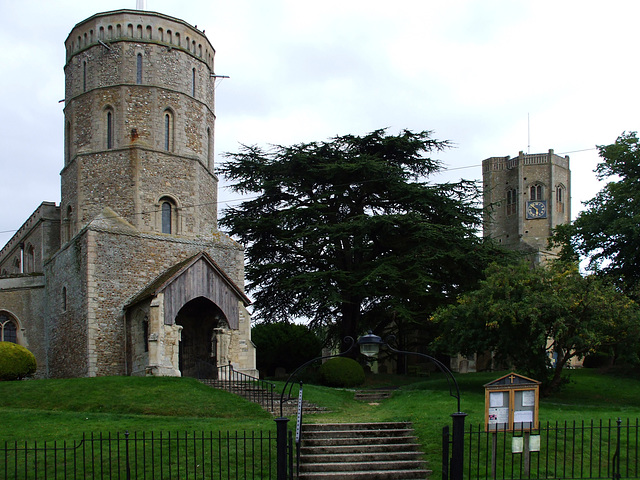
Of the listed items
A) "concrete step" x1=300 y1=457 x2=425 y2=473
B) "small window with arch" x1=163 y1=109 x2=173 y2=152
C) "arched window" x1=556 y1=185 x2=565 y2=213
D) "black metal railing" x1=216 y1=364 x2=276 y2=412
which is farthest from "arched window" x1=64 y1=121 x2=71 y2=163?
"arched window" x1=556 y1=185 x2=565 y2=213

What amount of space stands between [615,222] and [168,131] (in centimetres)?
1947

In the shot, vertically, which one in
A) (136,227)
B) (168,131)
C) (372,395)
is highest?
(168,131)

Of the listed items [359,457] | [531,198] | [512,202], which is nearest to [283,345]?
[359,457]

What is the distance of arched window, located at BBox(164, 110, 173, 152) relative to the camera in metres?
31.3

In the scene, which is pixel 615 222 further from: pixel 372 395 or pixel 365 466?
pixel 365 466

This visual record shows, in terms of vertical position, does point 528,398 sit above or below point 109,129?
below

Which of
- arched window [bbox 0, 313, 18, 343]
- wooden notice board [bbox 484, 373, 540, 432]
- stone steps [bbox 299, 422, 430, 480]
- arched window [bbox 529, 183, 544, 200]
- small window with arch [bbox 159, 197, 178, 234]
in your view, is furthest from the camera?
arched window [bbox 529, 183, 544, 200]

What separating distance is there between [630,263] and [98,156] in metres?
23.8

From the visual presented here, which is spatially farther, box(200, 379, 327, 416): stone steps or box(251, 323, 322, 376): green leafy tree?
box(251, 323, 322, 376): green leafy tree

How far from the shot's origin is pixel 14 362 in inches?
1027

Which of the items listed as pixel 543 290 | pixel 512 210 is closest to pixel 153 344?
pixel 543 290

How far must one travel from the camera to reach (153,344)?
26219 millimetres

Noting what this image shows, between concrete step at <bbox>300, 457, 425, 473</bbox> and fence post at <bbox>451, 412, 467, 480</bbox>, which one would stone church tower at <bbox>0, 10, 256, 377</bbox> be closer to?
concrete step at <bbox>300, 457, 425, 473</bbox>

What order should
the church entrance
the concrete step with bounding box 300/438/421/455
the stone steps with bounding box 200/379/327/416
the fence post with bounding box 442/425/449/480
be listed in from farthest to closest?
the church entrance → the stone steps with bounding box 200/379/327/416 → the concrete step with bounding box 300/438/421/455 → the fence post with bounding box 442/425/449/480
